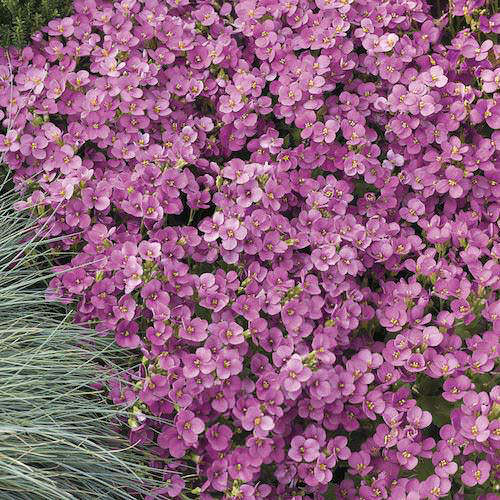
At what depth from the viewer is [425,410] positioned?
8.28ft

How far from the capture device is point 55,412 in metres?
2.34

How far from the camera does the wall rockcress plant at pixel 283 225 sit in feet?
7.59

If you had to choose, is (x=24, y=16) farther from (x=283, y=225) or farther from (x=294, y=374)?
(x=294, y=374)

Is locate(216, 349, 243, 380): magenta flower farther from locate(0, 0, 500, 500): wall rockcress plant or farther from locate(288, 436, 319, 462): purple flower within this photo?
locate(288, 436, 319, 462): purple flower

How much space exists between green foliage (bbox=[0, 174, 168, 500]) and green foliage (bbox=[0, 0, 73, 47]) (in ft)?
2.76

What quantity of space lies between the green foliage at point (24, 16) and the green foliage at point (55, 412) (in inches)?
33.2

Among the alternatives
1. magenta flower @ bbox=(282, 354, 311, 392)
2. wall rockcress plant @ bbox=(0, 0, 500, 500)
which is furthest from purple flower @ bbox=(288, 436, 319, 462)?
magenta flower @ bbox=(282, 354, 311, 392)

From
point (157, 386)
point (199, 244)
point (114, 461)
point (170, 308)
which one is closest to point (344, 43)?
point (199, 244)

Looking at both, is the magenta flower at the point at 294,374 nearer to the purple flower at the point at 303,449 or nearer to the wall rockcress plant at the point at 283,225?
the wall rockcress plant at the point at 283,225

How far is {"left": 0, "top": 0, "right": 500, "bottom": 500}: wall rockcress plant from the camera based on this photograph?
7.59ft

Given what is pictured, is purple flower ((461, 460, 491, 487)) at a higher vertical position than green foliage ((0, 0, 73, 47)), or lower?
lower

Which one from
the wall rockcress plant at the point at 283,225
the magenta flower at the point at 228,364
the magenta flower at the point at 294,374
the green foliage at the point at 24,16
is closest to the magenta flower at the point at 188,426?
the wall rockcress plant at the point at 283,225

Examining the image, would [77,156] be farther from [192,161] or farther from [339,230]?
[339,230]

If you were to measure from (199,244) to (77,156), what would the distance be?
510 mm
